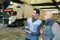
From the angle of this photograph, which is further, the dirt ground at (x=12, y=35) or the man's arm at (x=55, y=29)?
the dirt ground at (x=12, y=35)

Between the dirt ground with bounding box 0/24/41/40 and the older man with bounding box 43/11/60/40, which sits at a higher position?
the older man with bounding box 43/11/60/40

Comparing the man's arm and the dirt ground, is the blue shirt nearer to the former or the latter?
the man's arm

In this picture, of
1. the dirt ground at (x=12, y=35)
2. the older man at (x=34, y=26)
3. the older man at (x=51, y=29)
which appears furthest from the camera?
the dirt ground at (x=12, y=35)

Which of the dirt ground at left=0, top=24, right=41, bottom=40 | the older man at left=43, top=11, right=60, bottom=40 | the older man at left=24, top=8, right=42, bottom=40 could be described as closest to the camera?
the older man at left=43, top=11, right=60, bottom=40

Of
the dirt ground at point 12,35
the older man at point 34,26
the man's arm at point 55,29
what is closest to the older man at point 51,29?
the man's arm at point 55,29

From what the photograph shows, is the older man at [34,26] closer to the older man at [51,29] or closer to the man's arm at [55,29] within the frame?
the older man at [51,29]

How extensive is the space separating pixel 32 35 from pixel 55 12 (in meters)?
1.37

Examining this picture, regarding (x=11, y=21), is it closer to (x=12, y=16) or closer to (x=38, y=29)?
(x=12, y=16)

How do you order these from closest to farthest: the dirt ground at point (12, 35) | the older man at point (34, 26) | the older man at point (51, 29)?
the older man at point (51, 29), the older man at point (34, 26), the dirt ground at point (12, 35)

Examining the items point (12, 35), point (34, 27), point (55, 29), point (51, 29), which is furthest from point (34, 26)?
point (12, 35)

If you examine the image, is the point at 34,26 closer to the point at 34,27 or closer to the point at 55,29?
the point at 34,27

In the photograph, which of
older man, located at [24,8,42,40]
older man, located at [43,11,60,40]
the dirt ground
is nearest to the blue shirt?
older man, located at [24,8,42,40]

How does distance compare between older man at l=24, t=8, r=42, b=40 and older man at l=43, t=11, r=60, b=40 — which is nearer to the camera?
older man at l=43, t=11, r=60, b=40

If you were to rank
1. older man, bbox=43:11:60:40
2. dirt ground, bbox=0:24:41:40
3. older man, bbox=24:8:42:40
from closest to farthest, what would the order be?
older man, bbox=43:11:60:40 → older man, bbox=24:8:42:40 → dirt ground, bbox=0:24:41:40
